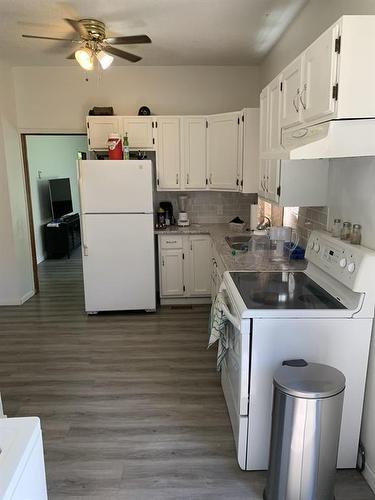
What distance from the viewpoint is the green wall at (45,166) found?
22.0ft

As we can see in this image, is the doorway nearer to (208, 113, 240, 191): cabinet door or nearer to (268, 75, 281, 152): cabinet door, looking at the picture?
(208, 113, 240, 191): cabinet door

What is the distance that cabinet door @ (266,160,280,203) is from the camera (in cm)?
265

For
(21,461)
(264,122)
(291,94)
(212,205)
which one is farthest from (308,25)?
(21,461)

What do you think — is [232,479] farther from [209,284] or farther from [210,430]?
[209,284]

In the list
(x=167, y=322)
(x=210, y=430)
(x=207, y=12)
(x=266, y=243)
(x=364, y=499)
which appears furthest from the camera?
(x=167, y=322)

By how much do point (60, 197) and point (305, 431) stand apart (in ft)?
21.8

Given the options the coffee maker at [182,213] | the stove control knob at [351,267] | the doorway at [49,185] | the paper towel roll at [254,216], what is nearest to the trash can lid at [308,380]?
the stove control knob at [351,267]

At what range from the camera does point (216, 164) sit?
4.40m

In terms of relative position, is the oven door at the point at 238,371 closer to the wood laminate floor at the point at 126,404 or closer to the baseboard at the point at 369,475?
the wood laminate floor at the point at 126,404

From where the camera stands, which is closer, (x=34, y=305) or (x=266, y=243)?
(x=266, y=243)

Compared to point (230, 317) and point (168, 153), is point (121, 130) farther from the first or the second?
point (230, 317)

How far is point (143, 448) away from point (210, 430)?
1.39ft

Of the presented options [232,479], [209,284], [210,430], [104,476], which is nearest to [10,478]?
[104,476]

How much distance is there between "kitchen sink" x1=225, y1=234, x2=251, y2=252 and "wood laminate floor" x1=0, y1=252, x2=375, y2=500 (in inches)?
37.1
